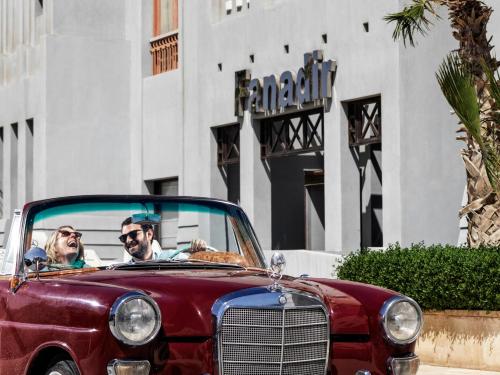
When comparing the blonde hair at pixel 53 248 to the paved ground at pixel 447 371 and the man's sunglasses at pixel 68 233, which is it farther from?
the paved ground at pixel 447 371

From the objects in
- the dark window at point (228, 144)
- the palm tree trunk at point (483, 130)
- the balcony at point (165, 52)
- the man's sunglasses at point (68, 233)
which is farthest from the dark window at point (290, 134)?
the man's sunglasses at point (68, 233)

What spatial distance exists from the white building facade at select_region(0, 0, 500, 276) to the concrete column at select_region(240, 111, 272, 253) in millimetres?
37

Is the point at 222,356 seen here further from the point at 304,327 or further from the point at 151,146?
the point at 151,146

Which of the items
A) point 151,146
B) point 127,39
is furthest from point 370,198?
point 127,39

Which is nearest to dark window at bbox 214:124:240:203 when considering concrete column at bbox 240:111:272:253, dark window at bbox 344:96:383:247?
concrete column at bbox 240:111:272:253

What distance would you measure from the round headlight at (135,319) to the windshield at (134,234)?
1.18 metres

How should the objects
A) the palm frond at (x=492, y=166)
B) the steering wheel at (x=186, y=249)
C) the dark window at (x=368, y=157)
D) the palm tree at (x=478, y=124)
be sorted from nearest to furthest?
the steering wheel at (x=186, y=249)
the palm frond at (x=492, y=166)
the palm tree at (x=478, y=124)
the dark window at (x=368, y=157)

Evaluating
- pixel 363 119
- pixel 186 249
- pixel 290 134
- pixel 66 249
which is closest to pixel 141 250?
pixel 186 249

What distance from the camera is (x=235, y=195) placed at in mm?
28562

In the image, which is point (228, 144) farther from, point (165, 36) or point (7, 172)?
point (7, 172)

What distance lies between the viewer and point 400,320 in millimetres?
7809

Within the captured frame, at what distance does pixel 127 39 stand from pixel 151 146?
3.29m

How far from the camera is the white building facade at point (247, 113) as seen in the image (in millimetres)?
21203

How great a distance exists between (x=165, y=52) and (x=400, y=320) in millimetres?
22460
